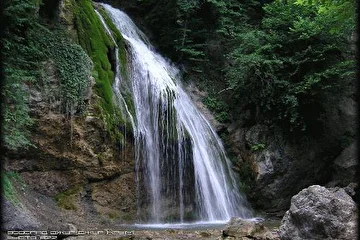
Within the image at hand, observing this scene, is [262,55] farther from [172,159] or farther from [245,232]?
[245,232]

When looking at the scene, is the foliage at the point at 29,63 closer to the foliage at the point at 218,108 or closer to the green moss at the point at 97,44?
the green moss at the point at 97,44

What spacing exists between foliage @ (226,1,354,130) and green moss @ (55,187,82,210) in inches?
284

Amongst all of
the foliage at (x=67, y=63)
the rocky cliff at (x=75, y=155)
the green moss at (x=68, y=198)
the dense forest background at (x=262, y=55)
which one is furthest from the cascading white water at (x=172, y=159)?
the dense forest background at (x=262, y=55)

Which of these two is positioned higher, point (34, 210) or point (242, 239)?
point (34, 210)

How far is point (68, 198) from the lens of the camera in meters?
8.62

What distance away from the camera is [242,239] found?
21.2 ft

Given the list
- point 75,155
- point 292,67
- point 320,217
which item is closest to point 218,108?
point 292,67

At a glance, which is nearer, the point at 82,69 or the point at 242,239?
the point at 242,239

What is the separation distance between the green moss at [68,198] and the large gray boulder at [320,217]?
15.5ft

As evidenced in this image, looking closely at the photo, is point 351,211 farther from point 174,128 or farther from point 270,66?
point 270,66

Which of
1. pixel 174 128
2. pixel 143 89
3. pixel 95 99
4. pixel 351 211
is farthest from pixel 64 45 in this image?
pixel 351 211

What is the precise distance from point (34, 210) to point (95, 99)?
3.15 meters

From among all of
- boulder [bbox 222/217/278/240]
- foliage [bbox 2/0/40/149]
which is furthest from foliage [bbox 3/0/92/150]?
boulder [bbox 222/217/278/240]

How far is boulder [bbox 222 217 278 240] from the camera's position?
6.54m
